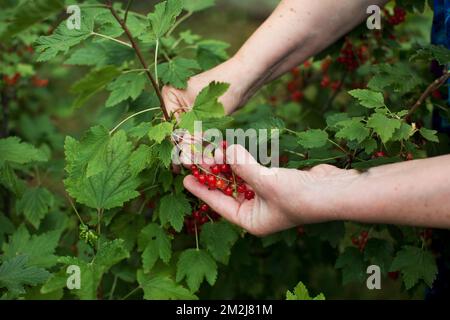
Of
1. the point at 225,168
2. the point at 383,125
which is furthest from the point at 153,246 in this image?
the point at 383,125

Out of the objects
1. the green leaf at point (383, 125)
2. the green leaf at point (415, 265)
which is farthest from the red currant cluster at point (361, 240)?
the green leaf at point (383, 125)

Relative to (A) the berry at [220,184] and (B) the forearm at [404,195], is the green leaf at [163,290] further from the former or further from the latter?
(B) the forearm at [404,195]

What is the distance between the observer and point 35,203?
7.22ft

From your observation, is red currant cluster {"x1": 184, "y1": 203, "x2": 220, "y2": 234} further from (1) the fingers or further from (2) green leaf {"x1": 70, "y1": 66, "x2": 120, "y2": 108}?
(2) green leaf {"x1": 70, "y1": 66, "x2": 120, "y2": 108}

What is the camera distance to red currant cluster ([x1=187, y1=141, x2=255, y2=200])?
64.1 inches

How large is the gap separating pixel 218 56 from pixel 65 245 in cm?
111

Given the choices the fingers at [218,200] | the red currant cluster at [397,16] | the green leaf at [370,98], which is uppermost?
the red currant cluster at [397,16]

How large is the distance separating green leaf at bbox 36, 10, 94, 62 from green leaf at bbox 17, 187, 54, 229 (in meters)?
0.83

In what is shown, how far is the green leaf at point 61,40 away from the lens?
1.52 metres

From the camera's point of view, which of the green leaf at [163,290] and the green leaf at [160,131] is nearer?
the green leaf at [160,131]

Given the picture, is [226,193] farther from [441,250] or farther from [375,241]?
[441,250]

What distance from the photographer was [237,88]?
6.35 ft

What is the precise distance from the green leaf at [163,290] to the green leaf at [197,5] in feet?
4.25
